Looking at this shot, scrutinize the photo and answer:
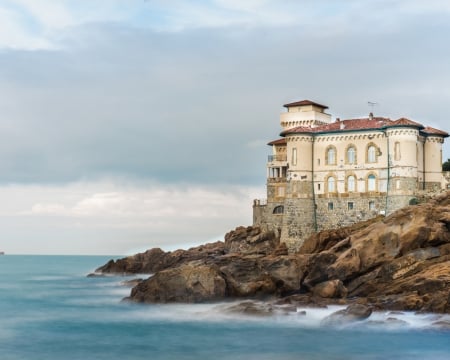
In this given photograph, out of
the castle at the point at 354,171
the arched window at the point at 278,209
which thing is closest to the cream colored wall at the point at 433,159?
the castle at the point at 354,171

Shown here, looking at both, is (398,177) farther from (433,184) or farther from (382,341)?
(382,341)

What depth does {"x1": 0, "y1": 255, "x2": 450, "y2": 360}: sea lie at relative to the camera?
3209 cm

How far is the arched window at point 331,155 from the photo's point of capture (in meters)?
55.8

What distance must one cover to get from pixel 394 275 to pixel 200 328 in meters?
10.2

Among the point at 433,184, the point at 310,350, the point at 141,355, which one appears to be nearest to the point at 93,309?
the point at 141,355

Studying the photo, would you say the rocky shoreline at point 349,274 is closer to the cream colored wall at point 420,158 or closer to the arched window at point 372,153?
the cream colored wall at point 420,158

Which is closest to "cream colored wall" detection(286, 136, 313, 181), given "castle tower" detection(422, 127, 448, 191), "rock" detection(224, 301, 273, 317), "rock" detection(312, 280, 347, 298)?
"castle tower" detection(422, 127, 448, 191)

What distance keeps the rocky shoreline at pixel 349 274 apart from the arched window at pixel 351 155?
9634 mm

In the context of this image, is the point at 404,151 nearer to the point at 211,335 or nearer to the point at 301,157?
the point at 301,157

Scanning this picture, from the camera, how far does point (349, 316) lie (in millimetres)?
35406

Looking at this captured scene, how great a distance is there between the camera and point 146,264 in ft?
233

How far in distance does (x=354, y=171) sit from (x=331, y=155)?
79.7 inches

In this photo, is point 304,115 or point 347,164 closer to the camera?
point 347,164

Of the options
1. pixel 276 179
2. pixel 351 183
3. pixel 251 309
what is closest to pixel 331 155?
pixel 351 183
